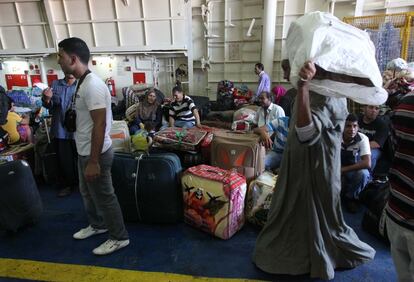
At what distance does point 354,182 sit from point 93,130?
2.54 m

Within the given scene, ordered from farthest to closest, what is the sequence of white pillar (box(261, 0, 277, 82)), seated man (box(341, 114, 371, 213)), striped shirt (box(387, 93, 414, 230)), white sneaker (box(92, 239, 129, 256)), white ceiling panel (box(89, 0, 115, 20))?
white ceiling panel (box(89, 0, 115, 20))
white pillar (box(261, 0, 277, 82))
seated man (box(341, 114, 371, 213))
white sneaker (box(92, 239, 129, 256))
striped shirt (box(387, 93, 414, 230))

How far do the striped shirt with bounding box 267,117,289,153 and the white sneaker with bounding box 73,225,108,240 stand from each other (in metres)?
1.91

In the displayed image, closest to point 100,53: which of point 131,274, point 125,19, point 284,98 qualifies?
point 125,19

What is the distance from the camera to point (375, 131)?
3.23 m

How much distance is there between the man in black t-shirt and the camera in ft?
10.4

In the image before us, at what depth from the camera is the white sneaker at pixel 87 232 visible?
2406mm

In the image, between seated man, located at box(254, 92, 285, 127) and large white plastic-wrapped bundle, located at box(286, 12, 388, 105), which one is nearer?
large white plastic-wrapped bundle, located at box(286, 12, 388, 105)

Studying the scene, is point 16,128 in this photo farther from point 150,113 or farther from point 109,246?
point 109,246

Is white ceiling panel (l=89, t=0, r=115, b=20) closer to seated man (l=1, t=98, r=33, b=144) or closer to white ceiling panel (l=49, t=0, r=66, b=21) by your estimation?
white ceiling panel (l=49, t=0, r=66, b=21)

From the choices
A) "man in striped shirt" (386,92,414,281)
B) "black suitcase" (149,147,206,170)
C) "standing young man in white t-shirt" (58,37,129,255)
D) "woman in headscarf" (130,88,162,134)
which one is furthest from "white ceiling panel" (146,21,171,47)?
"man in striped shirt" (386,92,414,281)

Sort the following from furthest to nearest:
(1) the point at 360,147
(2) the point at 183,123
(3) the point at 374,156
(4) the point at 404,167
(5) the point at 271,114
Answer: (2) the point at 183,123
(5) the point at 271,114
(3) the point at 374,156
(1) the point at 360,147
(4) the point at 404,167

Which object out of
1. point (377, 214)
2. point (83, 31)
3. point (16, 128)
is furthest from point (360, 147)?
point (83, 31)

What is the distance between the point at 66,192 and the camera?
323 centimetres

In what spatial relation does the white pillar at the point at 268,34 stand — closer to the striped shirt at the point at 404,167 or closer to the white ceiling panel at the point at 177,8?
the white ceiling panel at the point at 177,8
